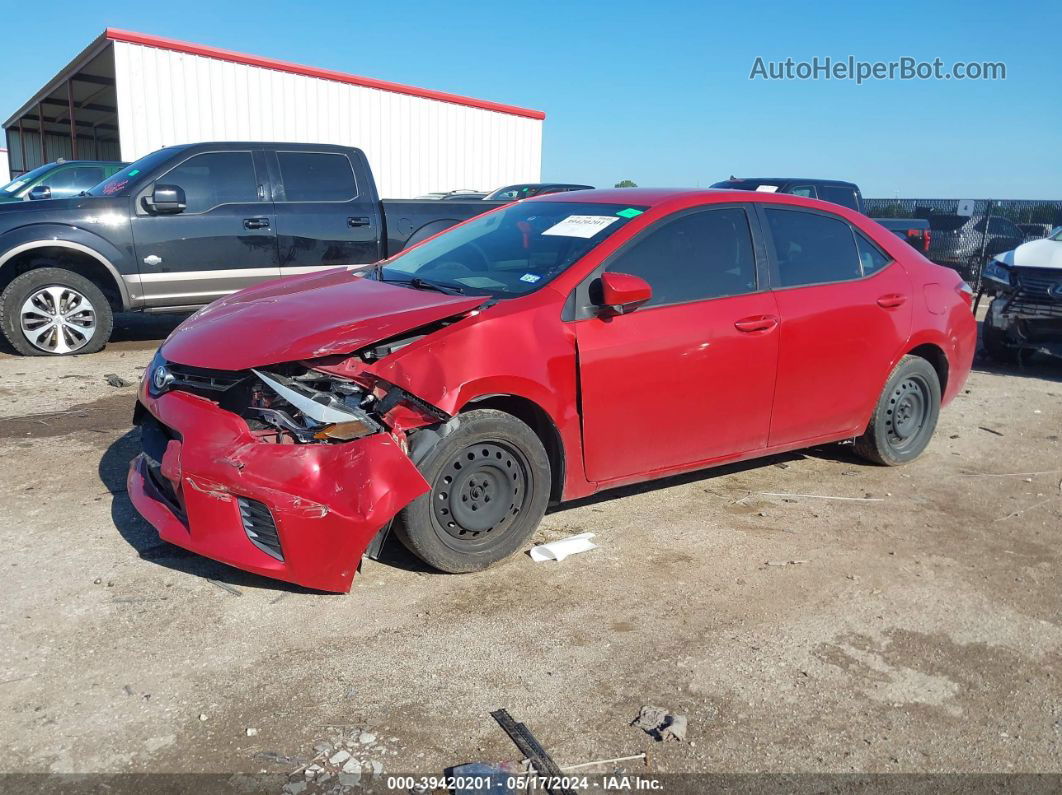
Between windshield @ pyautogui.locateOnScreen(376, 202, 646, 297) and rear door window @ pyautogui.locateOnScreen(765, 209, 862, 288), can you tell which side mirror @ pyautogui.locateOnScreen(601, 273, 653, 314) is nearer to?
windshield @ pyautogui.locateOnScreen(376, 202, 646, 297)

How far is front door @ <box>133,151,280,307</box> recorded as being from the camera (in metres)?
8.25

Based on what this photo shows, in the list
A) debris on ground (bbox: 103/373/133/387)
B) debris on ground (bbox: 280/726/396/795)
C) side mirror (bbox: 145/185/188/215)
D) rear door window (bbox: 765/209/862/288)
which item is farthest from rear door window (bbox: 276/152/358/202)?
debris on ground (bbox: 280/726/396/795)

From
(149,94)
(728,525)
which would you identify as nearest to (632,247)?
(728,525)

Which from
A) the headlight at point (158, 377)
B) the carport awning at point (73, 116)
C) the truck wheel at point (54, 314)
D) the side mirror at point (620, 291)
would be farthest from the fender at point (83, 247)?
the carport awning at point (73, 116)

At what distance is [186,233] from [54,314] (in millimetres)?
1355

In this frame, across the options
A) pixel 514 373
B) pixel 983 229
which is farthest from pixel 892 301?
pixel 983 229

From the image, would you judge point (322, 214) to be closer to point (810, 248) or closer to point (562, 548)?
point (810, 248)

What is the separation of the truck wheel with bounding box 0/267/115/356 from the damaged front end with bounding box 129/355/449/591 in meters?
5.28

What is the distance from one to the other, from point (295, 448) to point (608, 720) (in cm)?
149

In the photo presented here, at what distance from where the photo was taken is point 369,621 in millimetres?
3484

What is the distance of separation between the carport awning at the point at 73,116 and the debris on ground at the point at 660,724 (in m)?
17.3

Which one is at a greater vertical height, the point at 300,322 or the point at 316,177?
the point at 316,177

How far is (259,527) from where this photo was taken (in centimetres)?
341

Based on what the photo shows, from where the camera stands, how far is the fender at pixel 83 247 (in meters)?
7.82
